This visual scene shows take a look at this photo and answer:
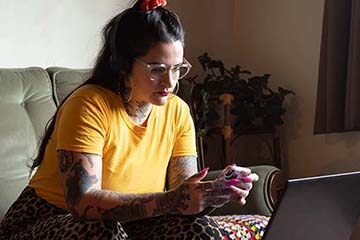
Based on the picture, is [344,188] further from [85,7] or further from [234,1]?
[234,1]

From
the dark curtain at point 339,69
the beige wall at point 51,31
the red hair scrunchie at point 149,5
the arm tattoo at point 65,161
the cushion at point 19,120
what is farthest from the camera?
the dark curtain at point 339,69

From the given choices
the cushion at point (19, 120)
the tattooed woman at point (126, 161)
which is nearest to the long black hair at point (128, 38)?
the tattooed woman at point (126, 161)

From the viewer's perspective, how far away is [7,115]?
1938 mm

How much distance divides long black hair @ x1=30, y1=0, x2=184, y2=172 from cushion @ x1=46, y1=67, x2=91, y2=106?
21.9 inches

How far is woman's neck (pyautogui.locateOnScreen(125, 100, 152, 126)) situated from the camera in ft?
5.25

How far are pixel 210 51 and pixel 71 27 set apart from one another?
963 millimetres

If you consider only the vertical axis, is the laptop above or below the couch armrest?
above

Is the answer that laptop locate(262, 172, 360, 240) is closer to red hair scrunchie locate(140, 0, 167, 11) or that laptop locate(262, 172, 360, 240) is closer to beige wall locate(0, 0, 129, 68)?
red hair scrunchie locate(140, 0, 167, 11)

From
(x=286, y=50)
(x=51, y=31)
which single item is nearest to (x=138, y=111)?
(x=51, y=31)

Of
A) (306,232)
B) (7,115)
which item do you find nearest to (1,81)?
(7,115)

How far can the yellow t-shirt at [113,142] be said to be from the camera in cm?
145

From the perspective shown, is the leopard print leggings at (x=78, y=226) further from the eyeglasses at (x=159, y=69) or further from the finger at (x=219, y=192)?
the eyeglasses at (x=159, y=69)

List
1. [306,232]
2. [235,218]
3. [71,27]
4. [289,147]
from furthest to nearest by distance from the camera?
1. [289,147]
2. [71,27]
3. [235,218]
4. [306,232]

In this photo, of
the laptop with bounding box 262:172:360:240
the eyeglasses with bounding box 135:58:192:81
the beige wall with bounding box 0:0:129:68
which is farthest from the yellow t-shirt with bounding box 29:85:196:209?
the beige wall with bounding box 0:0:129:68
